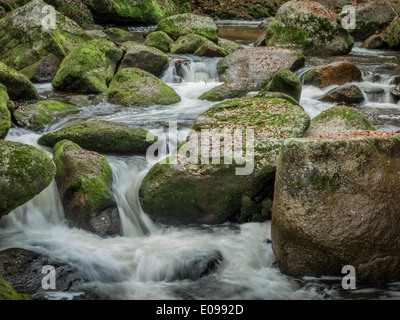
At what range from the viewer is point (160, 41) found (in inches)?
608

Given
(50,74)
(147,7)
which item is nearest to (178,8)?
(147,7)

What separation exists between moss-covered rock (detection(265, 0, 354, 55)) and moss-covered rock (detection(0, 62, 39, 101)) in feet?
27.1

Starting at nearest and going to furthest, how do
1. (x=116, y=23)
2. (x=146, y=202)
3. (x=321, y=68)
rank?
(x=146, y=202), (x=321, y=68), (x=116, y=23)

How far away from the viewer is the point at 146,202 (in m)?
6.90

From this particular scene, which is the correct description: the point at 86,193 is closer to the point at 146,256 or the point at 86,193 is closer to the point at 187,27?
the point at 146,256

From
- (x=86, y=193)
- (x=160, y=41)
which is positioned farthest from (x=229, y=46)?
(x=86, y=193)

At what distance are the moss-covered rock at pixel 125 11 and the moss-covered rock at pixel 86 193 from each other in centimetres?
1458

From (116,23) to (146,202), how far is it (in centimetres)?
1572

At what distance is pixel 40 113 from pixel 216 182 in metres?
4.35

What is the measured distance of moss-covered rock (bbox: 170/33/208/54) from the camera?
49.0ft

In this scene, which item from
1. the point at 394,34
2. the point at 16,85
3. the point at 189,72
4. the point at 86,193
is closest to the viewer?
Result: the point at 86,193

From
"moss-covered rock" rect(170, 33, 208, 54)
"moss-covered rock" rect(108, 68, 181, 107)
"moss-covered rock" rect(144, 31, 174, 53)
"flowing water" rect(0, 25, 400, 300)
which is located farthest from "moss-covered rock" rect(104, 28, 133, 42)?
"flowing water" rect(0, 25, 400, 300)

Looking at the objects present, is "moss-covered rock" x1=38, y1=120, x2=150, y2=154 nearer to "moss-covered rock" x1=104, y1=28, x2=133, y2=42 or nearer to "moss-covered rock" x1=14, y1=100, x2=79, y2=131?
"moss-covered rock" x1=14, y1=100, x2=79, y2=131
